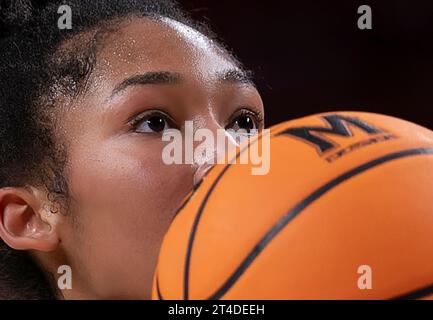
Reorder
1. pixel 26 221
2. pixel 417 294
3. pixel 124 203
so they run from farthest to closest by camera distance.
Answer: pixel 26 221
pixel 124 203
pixel 417 294

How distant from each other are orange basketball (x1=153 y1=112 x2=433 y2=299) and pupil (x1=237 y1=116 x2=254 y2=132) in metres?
0.30

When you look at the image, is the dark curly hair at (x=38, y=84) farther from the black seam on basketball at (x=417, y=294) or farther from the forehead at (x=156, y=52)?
the black seam on basketball at (x=417, y=294)

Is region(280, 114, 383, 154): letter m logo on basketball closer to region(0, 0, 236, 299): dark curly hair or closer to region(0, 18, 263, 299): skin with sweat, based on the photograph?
region(0, 18, 263, 299): skin with sweat

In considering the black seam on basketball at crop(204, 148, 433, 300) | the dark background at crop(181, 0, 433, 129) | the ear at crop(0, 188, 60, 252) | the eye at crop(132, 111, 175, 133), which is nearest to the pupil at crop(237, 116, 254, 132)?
the eye at crop(132, 111, 175, 133)

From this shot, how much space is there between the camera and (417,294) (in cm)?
52

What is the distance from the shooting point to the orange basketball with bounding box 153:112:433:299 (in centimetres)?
51

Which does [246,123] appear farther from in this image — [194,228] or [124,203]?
[194,228]

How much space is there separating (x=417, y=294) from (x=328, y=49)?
126cm

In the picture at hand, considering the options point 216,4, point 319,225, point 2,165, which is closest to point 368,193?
point 319,225

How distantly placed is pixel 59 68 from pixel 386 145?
1.62 ft

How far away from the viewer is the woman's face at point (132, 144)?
31.3 inches

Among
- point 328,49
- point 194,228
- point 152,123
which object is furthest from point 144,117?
point 328,49

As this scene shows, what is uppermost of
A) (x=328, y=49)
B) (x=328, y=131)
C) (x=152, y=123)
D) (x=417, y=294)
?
(x=328, y=49)

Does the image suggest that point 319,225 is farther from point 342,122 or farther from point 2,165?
point 2,165
